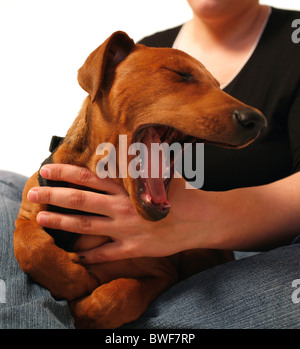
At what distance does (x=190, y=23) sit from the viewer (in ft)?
6.85

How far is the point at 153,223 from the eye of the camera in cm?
Result: 115

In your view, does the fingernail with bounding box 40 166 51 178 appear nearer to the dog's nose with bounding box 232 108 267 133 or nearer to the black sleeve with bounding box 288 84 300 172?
the dog's nose with bounding box 232 108 267 133

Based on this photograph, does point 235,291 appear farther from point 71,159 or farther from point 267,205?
point 71,159

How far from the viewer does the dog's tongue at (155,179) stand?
1077 mm

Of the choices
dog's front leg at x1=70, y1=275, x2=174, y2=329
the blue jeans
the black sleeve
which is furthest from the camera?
the black sleeve

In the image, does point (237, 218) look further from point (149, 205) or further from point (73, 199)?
point (73, 199)

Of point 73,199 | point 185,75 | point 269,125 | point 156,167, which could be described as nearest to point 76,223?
point 73,199

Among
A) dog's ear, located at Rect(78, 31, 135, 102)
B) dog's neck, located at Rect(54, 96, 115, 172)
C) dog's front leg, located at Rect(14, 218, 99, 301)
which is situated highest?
dog's ear, located at Rect(78, 31, 135, 102)

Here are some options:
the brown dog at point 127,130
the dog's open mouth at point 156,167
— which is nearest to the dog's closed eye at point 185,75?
the brown dog at point 127,130

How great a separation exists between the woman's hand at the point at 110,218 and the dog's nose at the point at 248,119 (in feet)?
1.01

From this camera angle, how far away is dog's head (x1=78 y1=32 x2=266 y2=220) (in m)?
0.97

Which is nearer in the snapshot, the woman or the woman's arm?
the woman

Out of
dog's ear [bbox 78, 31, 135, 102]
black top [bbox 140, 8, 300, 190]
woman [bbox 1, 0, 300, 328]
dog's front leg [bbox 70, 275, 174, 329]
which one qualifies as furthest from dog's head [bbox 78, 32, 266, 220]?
black top [bbox 140, 8, 300, 190]

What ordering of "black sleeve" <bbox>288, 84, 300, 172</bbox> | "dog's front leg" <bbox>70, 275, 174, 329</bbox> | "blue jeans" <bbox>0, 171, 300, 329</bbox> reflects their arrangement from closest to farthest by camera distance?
"blue jeans" <bbox>0, 171, 300, 329</bbox>
"dog's front leg" <bbox>70, 275, 174, 329</bbox>
"black sleeve" <bbox>288, 84, 300, 172</bbox>
